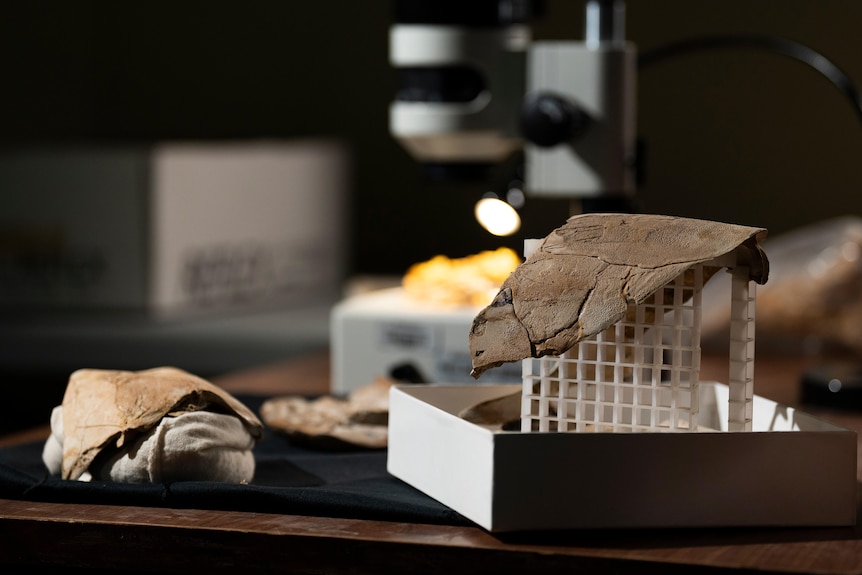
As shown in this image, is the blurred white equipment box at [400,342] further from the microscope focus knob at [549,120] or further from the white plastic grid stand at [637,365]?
the white plastic grid stand at [637,365]

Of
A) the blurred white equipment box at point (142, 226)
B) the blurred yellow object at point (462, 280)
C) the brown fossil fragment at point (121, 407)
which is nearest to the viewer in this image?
the brown fossil fragment at point (121, 407)

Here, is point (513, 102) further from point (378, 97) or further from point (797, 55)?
point (378, 97)

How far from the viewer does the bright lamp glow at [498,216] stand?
1391mm

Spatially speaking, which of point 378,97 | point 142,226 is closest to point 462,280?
point 142,226

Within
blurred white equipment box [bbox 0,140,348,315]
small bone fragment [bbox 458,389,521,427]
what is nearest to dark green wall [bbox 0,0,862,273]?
blurred white equipment box [bbox 0,140,348,315]

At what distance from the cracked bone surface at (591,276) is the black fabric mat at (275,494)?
0.36 ft

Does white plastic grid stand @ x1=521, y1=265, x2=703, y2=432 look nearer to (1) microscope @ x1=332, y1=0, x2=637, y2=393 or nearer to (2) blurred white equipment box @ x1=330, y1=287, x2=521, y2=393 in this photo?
(1) microscope @ x1=332, y1=0, x2=637, y2=393

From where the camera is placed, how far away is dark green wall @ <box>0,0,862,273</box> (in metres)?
2.56

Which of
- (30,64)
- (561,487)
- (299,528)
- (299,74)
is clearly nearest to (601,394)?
(561,487)

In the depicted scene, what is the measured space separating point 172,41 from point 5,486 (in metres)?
2.28

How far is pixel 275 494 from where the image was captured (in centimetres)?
84

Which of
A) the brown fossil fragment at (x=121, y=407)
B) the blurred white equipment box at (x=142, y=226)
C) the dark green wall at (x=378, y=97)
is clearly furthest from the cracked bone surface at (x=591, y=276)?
the dark green wall at (x=378, y=97)

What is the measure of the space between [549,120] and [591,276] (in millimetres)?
532

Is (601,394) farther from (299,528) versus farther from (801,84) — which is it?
(801,84)
